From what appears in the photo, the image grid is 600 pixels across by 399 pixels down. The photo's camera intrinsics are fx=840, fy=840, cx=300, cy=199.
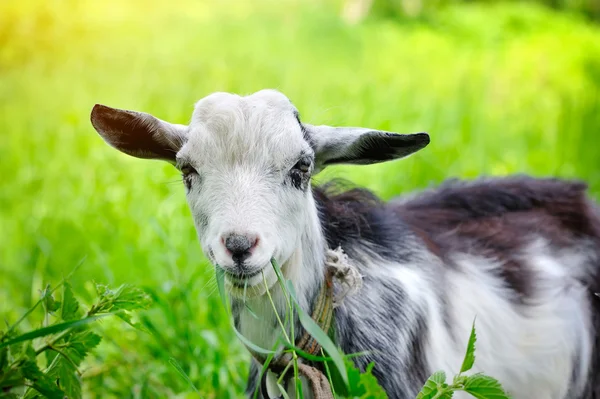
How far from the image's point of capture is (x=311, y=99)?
830 cm

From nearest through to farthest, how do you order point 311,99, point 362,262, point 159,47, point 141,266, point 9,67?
point 362,262 < point 141,266 < point 311,99 < point 9,67 < point 159,47

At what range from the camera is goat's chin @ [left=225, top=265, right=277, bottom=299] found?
2.97 metres

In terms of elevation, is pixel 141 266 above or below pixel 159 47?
below

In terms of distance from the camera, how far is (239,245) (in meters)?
2.81

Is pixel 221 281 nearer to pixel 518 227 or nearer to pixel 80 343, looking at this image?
pixel 80 343

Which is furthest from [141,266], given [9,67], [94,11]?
[94,11]

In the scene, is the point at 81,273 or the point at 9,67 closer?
the point at 81,273

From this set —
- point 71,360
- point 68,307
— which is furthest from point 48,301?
point 71,360

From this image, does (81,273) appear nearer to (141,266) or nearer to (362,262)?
(141,266)

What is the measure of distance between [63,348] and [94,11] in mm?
9076

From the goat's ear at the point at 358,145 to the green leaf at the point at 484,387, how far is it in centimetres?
93

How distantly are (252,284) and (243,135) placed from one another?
549 mm

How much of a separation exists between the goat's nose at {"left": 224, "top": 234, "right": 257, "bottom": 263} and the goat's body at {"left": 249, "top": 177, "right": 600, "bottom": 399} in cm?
72

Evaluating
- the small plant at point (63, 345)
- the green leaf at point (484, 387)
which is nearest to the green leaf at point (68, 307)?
the small plant at point (63, 345)
